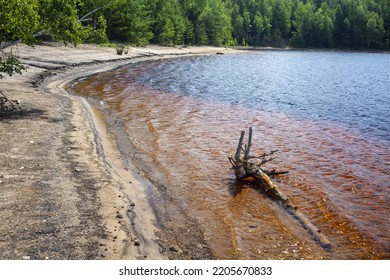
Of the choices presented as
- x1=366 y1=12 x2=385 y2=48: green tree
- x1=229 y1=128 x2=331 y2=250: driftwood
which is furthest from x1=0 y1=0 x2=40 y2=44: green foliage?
x1=366 y1=12 x2=385 y2=48: green tree

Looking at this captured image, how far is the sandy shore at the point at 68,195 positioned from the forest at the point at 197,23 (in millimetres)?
4935

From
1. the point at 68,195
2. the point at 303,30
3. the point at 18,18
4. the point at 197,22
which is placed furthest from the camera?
the point at 303,30

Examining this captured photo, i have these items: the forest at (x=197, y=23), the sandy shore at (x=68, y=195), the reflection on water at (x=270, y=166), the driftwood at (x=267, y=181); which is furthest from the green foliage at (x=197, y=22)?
the driftwood at (x=267, y=181)

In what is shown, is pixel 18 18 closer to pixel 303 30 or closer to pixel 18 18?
pixel 18 18

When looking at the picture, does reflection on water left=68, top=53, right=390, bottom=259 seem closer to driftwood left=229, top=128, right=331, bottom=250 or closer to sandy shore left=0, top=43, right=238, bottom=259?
driftwood left=229, top=128, right=331, bottom=250

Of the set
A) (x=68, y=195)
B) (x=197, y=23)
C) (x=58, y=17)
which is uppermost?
(x=197, y=23)

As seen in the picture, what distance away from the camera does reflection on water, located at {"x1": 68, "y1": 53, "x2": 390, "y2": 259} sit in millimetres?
10789

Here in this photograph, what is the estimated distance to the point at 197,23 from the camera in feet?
414

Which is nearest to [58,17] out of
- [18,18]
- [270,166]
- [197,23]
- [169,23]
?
[18,18]

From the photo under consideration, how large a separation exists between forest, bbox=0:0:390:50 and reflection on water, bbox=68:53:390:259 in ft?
23.5

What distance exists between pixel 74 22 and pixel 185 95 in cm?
1753

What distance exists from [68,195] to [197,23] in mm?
122261

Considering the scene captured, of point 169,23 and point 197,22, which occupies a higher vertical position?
point 197,22

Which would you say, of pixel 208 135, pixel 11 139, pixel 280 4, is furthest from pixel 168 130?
pixel 280 4
